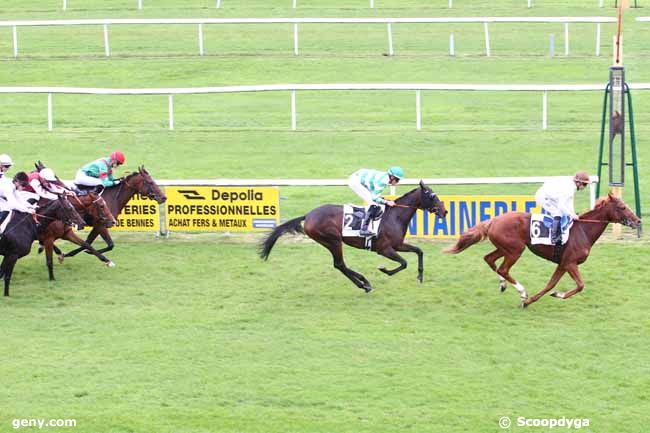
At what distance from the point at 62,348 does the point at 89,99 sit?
1354 cm

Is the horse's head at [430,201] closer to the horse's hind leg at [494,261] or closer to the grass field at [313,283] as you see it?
the horse's hind leg at [494,261]

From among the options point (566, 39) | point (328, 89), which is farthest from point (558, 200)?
point (566, 39)

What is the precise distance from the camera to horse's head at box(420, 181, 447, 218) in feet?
46.8

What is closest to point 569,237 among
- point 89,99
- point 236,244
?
point 236,244

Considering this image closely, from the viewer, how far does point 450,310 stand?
13.6 m

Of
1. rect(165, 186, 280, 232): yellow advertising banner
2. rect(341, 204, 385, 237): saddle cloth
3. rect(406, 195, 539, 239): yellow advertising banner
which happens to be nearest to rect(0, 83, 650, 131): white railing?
rect(165, 186, 280, 232): yellow advertising banner

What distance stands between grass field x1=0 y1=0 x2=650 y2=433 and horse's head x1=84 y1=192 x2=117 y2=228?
0.69 meters

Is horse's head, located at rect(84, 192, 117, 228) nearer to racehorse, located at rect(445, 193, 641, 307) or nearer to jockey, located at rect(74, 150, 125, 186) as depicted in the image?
jockey, located at rect(74, 150, 125, 186)

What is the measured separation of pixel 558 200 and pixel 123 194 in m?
6.17

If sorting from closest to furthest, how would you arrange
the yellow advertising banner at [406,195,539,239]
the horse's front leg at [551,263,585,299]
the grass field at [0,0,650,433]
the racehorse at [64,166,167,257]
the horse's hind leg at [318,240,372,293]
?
the grass field at [0,0,650,433]
the horse's front leg at [551,263,585,299]
the horse's hind leg at [318,240,372,293]
the racehorse at [64,166,167,257]
the yellow advertising banner at [406,195,539,239]

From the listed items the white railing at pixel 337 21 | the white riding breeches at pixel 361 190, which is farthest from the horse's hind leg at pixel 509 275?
the white railing at pixel 337 21

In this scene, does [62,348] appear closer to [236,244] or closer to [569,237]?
[236,244]

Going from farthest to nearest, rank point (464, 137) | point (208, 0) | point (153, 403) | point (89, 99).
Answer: point (208, 0) → point (89, 99) → point (464, 137) → point (153, 403)

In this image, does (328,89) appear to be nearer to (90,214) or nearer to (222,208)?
(222,208)
